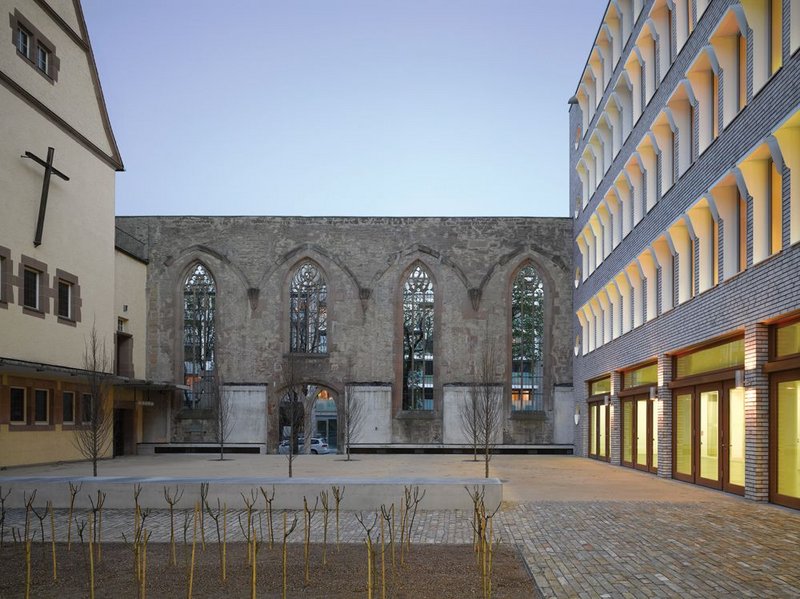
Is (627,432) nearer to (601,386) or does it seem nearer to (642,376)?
(642,376)

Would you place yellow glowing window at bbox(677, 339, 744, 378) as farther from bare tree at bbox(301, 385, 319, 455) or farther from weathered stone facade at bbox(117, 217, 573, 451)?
bare tree at bbox(301, 385, 319, 455)

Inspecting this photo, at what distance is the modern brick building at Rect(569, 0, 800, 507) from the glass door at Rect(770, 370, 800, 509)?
0.04 m

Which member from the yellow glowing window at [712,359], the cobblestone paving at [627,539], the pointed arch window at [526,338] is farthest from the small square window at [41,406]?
the pointed arch window at [526,338]

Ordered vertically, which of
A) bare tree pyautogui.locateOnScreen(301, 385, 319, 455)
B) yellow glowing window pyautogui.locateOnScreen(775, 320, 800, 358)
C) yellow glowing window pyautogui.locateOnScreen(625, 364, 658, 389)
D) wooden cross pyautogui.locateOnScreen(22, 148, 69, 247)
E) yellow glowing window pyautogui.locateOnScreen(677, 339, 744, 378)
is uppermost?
wooden cross pyautogui.locateOnScreen(22, 148, 69, 247)

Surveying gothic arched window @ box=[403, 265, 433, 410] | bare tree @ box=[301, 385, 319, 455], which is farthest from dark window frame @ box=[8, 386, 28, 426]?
bare tree @ box=[301, 385, 319, 455]

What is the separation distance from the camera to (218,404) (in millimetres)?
39812

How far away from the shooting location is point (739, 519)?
560 inches

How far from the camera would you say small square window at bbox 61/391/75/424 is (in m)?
30.8

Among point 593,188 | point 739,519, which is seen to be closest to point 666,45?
point 593,188

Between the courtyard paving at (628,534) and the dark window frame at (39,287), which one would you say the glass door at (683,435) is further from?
the dark window frame at (39,287)

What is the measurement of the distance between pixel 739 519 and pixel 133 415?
1207 inches

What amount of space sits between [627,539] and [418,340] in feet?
95.5

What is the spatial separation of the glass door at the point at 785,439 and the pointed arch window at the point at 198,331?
29.1m

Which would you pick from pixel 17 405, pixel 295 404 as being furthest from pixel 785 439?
pixel 17 405
